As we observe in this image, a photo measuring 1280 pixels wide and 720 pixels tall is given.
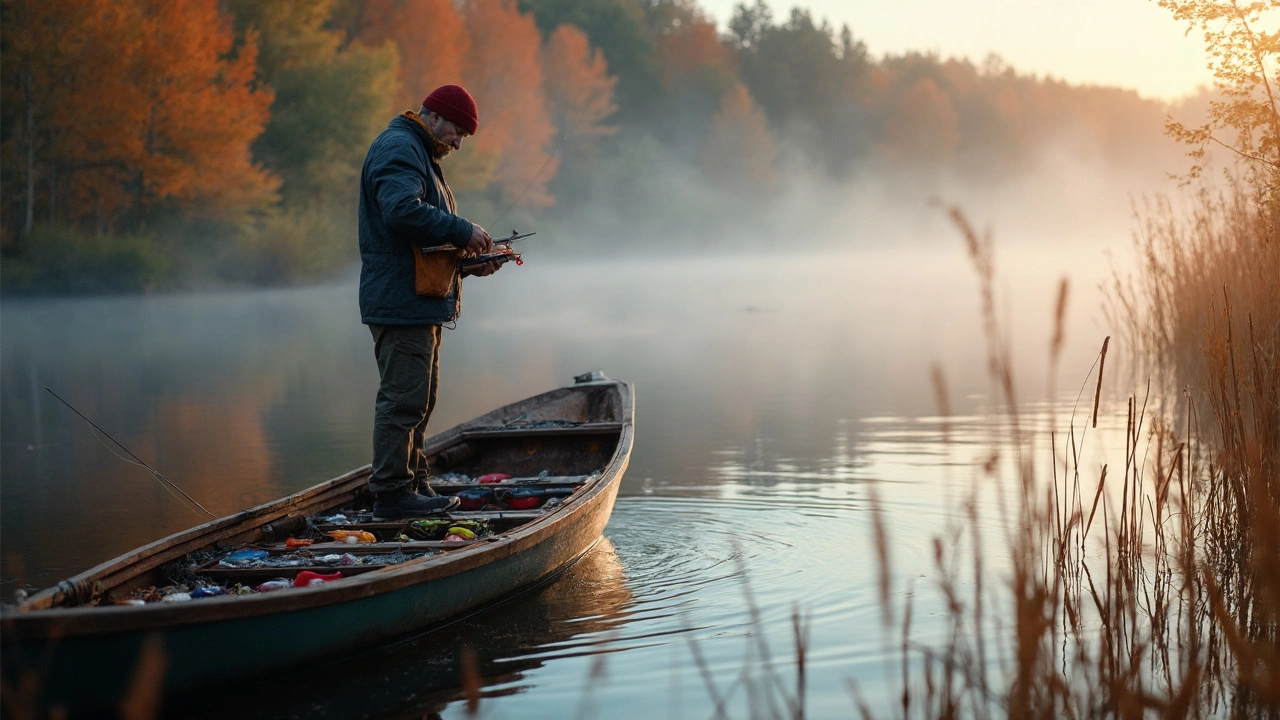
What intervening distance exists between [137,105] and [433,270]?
2153 centimetres

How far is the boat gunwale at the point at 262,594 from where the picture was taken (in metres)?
3.52

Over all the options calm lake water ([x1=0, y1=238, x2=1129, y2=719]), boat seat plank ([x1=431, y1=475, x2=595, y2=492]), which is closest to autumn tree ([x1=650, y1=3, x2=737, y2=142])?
calm lake water ([x1=0, y1=238, x2=1129, y2=719])

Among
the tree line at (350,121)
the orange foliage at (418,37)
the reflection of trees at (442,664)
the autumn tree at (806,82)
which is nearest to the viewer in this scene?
the reflection of trees at (442,664)

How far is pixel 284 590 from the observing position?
4020 millimetres

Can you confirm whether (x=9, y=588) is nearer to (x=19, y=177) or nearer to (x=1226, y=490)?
(x=1226, y=490)

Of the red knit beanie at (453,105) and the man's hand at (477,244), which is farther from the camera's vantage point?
the red knit beanie at (453,105)

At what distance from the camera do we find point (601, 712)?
414 centimetres

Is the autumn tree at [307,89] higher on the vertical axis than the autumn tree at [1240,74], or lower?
higher

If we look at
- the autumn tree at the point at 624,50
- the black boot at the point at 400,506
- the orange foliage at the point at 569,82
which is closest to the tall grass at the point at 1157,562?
the black boot at the point at 400,506

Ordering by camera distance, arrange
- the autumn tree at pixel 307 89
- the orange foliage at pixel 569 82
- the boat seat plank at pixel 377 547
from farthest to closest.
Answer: the orange foliage at pixel 569 82, the autumn tree at pixel 307 89, the boat seat plank at pixel 377 547

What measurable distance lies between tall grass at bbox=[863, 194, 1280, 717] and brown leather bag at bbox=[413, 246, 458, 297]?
244cm

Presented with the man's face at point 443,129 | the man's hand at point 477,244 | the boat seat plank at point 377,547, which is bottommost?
the boat seat plank at point 377,547

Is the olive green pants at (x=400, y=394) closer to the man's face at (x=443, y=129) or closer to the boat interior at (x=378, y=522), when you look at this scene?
the boat interior at (x=378, y=522)

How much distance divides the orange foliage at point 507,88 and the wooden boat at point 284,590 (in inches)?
1462
